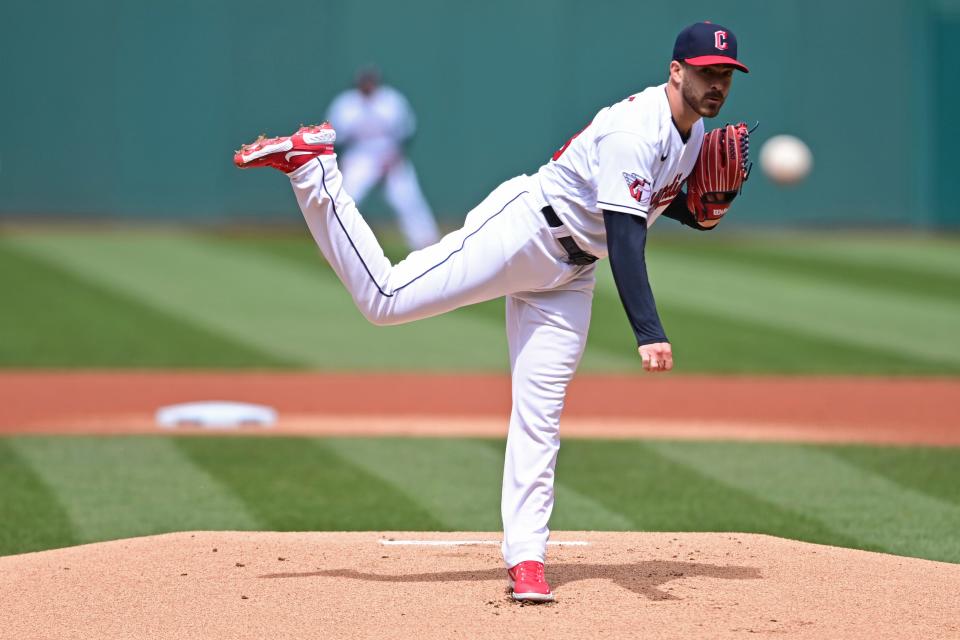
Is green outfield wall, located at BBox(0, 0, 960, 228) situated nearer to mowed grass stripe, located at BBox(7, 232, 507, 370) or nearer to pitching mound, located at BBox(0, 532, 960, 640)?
mowed grass stripe, located at BBox(7, 232, 507, 370)

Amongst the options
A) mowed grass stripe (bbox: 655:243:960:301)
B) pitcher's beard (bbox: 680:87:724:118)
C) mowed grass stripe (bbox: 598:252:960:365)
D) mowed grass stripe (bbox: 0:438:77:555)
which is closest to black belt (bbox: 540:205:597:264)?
pitcher's beard (bbox: 680:87:724:118)

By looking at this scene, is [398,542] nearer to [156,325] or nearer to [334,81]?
[156,325]

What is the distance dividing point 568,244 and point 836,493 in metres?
2.93

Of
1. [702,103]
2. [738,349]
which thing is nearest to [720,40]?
[702,103]

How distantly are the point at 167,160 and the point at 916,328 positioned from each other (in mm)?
11563

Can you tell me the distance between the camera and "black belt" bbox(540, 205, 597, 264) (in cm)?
497

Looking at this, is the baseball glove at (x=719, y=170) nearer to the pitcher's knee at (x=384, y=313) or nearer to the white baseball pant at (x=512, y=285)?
the white baseball pant at (x=512, y=285)

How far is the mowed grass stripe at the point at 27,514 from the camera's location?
20.3ft

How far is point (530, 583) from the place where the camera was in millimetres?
4922

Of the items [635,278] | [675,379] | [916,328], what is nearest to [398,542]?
[635,278]

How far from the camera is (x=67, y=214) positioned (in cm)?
2127

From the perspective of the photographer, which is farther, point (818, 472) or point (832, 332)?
point (832, 332)

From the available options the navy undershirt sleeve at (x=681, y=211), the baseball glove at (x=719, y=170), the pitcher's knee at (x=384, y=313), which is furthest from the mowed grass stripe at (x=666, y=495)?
the pitcher's knee at (x=384, y=313)

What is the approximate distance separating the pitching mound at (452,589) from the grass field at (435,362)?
66 cm
